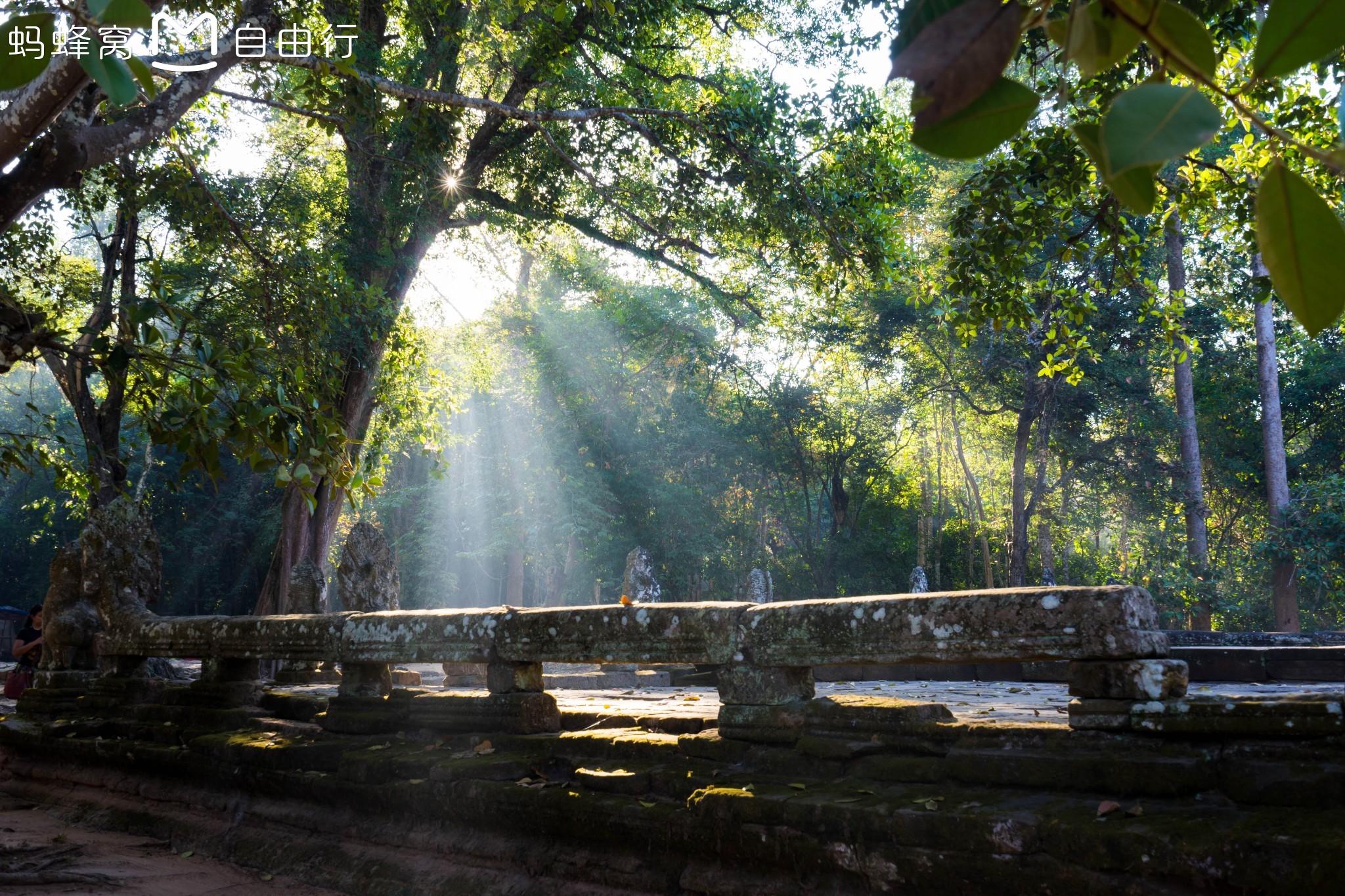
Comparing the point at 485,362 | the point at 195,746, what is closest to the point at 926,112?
the point at 195,746

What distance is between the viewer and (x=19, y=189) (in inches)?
170

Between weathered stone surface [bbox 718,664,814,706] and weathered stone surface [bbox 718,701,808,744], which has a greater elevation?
weathered stone surface [bbox 718,664,814,706]

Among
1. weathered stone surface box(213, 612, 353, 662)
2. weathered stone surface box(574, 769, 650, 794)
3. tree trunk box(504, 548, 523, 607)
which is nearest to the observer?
weathered stone surface box(574, 769, 650, 794)

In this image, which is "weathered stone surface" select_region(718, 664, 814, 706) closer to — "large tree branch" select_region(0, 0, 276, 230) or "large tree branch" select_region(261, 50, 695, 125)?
"large tree branch" select_region(0, 0, 276, 230)

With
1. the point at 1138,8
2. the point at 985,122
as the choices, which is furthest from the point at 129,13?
the point at 1138,8

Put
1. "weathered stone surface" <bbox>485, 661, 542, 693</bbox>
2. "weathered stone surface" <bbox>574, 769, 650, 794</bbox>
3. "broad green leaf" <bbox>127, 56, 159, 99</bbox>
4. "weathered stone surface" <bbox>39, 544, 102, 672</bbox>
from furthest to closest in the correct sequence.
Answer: "weathered stone surface" <bbox>39, 544, 102, 672</bbox> < "weathered stone surface" <bbox>485, 661, 542, 693</bbox> < "weathered stone surface" <bbox>574, 769, 650, 794</bbox> < "broad green leaf" <bbox>127, 56, 159, 99</bbox>

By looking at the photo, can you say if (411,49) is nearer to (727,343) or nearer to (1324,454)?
(727,343)

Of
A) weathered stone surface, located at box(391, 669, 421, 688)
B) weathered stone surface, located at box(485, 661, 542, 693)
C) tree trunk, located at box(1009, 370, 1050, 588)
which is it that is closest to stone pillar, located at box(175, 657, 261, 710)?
weathered stone surface, located at box(391, 669, 421, 688)

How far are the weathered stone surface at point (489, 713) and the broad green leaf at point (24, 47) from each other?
434 cm

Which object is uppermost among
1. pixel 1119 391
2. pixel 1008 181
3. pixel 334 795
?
pixel 1119 391

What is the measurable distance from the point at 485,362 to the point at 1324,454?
1739cm

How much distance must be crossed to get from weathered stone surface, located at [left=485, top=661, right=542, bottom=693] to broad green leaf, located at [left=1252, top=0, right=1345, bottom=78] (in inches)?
187

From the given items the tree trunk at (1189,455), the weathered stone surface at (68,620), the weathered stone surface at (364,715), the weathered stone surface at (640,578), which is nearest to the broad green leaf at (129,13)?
the weathered stone surface at (364,715)

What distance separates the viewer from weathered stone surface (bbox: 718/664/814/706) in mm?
4086
